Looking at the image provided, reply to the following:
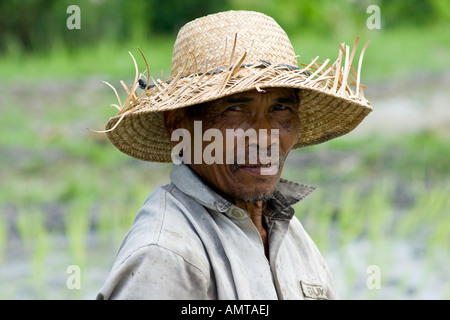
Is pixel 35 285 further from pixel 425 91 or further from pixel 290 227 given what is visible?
pixel 425 91

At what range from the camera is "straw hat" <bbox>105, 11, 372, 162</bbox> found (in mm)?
1672

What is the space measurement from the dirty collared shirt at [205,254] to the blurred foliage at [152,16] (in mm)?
5694

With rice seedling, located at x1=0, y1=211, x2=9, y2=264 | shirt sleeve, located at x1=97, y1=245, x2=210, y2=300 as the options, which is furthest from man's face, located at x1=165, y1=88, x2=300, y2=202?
rice seedling, located at x1=0, y1=211, x2=9, y2=264

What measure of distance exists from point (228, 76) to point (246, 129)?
15cm

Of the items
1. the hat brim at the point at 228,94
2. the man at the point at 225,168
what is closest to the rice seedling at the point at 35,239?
the hat brim at the point at 228,94

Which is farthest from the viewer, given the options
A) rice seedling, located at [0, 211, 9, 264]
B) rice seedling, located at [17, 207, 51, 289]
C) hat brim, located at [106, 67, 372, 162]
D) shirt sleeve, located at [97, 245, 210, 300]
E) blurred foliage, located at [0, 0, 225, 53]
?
blurred foliage, located at [0, 0, 225, 53]

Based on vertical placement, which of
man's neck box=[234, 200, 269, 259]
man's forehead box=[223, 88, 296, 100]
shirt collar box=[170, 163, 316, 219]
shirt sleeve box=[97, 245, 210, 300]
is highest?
man's forehead box=[223, 88, 296, 100]

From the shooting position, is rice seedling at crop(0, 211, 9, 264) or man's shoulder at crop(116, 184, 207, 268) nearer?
man's shoulder at crop(116, 184, 207, 268)

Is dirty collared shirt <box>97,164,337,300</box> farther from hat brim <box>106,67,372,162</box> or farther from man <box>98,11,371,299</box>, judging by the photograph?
hat brim <box>106,67,372,162</box>

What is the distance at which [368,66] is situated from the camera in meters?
6.76

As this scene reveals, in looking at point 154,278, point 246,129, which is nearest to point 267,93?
point 246,129

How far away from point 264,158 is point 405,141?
4.25m

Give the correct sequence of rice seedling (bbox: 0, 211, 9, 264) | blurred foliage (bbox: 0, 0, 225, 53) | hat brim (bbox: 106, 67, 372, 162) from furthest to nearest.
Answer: blurred foliage (bbox: 0, 0, 225, 53)
rice seedling (bbox: 0, 211, 9, 264)
hat brim (bbox: 106, 67, 372, 162)

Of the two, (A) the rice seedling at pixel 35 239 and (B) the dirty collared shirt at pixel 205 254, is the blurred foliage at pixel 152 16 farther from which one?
(B) the dirty collared shirt at pixel 205 254
